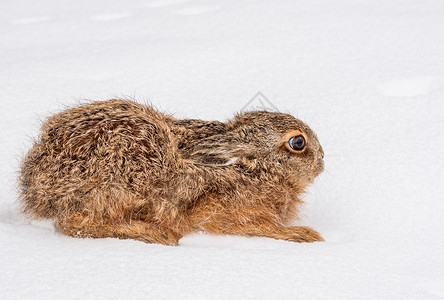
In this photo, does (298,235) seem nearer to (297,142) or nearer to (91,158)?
(297,142)

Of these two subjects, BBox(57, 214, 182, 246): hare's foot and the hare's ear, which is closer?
BBox(57, 214, 182, 246): hare's foot

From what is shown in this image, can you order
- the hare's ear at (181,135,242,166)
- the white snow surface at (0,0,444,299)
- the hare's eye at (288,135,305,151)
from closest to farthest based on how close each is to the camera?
the white snow surface at (0,0,444,299) < the hare's ear at (181,135,242,166) < the hare's eye at (288,135,305,151)

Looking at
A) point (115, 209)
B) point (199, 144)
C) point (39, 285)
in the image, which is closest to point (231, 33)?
point (199, 144)

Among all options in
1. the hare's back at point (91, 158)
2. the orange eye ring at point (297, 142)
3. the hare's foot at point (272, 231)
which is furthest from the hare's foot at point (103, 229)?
the orange eye ring at point (297, 142)

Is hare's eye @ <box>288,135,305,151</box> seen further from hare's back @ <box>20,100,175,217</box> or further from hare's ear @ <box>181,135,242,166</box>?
hare's back @ <box>20,100,175,217</box>

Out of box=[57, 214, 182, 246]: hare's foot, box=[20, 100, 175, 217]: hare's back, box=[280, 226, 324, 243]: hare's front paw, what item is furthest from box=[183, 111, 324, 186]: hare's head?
box=[57, 214, 182, 246]: hare's foot

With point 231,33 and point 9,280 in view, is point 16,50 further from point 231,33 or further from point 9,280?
point 9,280
